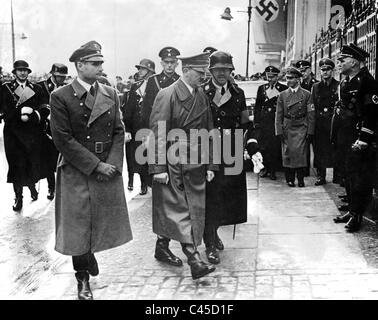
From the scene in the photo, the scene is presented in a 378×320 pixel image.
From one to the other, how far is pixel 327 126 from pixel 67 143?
6.07 m

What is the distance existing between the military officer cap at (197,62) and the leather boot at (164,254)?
1.67m

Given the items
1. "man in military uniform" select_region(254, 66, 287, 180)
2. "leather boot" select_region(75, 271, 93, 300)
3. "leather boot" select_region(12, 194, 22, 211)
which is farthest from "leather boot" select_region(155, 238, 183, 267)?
"man in military uniform" select_region(254, 66, 287, 180)

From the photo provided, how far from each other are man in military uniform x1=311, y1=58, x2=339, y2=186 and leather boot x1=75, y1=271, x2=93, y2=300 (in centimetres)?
577

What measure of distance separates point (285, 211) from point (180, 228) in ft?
9.79

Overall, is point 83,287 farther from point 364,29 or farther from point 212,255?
point 364,29

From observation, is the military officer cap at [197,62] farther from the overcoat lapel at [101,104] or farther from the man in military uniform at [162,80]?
the man in military uniform at [162,80]

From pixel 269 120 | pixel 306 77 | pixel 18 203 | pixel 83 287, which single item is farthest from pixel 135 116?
pixel 83 287

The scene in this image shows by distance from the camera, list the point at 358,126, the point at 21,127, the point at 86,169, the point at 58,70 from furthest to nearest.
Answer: the point at 58,70
the point at 21,127
the point at 358,126
the point at 86,169

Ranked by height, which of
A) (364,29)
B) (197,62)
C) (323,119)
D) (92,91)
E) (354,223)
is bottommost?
(354,223)

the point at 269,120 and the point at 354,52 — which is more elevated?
the point at 354,52

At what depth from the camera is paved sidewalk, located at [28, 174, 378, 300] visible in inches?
202

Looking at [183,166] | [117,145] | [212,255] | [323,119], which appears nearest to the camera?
[117,145]

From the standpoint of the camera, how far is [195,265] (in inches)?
216
